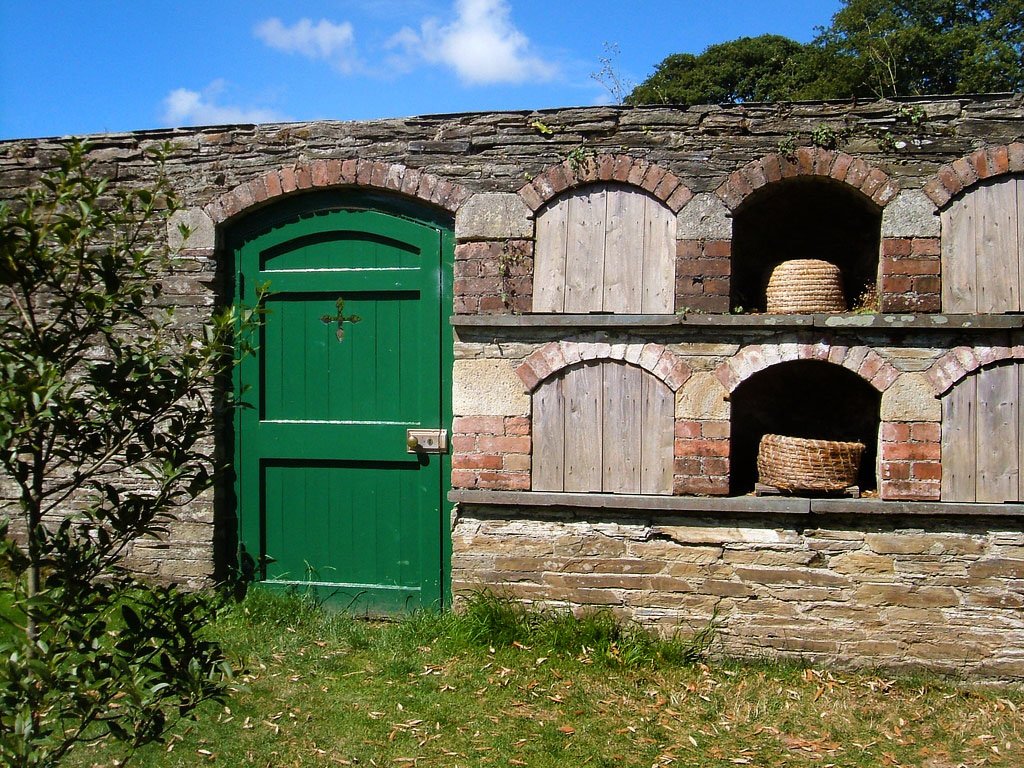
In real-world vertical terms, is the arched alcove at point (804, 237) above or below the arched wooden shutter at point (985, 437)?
above

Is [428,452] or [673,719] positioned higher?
[428,452]

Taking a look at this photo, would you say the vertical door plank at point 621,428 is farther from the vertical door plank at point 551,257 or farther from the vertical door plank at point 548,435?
the vertical door plank at point 551,257

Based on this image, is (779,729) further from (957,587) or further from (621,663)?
(957,587)

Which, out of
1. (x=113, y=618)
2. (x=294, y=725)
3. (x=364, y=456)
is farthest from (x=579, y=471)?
(x=113, y=618)

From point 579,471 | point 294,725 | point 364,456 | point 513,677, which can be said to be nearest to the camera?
point 294,725

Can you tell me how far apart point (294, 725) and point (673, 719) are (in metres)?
1.99

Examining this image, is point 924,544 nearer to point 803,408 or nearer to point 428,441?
point 803,408

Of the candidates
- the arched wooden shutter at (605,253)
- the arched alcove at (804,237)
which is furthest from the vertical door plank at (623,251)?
the arched alcove at (804,237)

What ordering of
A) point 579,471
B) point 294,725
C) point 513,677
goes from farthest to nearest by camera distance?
1. point 579,471
2. point 513,677
3. point 294,725

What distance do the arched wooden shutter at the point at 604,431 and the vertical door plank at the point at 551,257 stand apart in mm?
449

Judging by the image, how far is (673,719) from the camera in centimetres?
424

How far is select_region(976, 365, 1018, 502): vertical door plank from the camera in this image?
470 cm

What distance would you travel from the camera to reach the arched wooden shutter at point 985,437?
4.70 meters

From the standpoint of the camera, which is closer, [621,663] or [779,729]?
[779,729]
